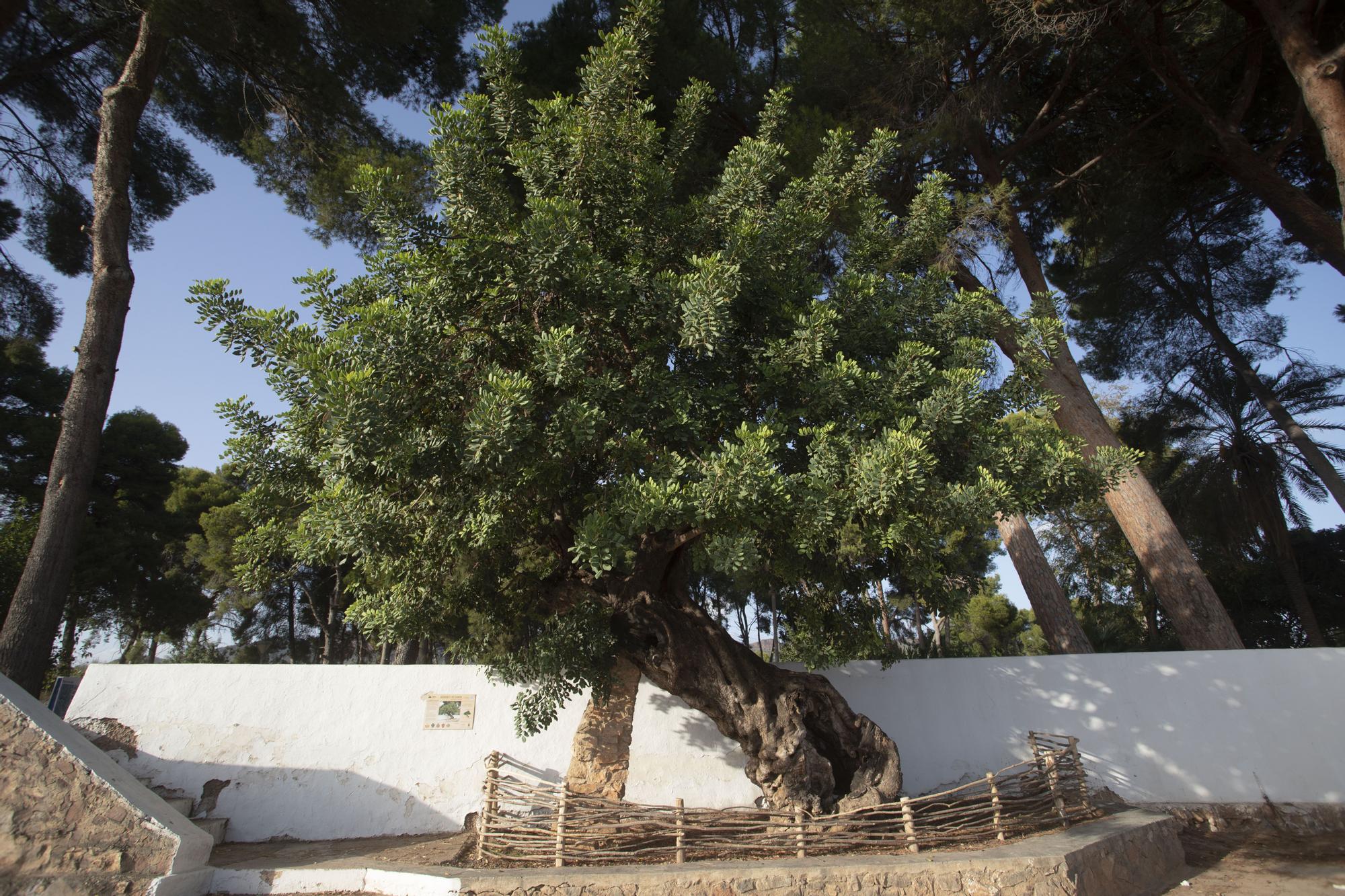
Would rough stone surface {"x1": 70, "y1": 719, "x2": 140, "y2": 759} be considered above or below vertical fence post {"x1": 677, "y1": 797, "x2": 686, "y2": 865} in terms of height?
above

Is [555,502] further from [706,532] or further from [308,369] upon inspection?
[308,369]

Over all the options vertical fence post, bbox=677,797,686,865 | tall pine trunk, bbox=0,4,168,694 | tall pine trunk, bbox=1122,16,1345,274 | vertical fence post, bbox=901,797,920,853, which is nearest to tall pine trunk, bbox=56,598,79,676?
tall pine trunk, bbox=0,4,168,694

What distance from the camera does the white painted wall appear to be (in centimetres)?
750

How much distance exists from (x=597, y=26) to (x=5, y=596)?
15.1 m

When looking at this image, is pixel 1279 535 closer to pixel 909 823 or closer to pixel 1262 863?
pixel 1262 863

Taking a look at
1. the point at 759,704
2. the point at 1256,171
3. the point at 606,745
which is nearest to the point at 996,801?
the point at 759,704

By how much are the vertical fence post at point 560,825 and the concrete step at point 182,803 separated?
424 cm

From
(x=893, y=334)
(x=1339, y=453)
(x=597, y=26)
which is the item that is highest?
(x=597, y=26)

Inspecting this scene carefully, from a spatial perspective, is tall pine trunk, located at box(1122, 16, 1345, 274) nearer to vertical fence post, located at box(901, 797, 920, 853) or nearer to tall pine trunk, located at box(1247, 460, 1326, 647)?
tall pine trunk, located at box(1247, 460, 1326, 647)

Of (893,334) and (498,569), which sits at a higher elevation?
(893,334)

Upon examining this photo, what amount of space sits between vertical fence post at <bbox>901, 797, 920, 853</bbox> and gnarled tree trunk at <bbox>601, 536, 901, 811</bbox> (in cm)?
41

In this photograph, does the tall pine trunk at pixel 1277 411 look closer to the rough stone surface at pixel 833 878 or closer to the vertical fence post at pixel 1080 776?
the vertical fence post at pixel 1080 776

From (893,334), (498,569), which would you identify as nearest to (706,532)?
(498,569)

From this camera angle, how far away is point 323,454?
4.91 m
